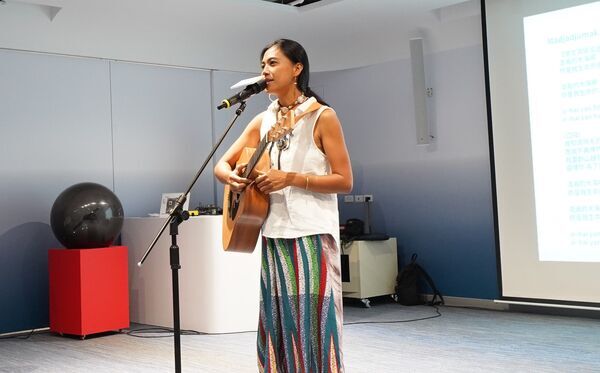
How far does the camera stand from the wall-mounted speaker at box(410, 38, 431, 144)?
627 centimetres

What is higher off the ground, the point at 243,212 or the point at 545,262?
the point at 243,212

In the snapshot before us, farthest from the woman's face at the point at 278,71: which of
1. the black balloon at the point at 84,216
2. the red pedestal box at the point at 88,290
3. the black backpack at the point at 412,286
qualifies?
the black backpack at the point at 412,286

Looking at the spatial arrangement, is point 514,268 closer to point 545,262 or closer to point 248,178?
point 545,262

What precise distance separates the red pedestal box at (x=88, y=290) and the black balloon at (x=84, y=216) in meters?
0.08

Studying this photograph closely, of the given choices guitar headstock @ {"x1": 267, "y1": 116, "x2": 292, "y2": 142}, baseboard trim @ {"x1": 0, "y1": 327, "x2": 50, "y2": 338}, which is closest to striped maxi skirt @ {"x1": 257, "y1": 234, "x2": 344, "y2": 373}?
guitar headstock @ {"x1": 267, "y1": 116, "x2": 292, "y2": 142}

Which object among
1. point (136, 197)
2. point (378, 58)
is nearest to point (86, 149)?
point (136, 197)

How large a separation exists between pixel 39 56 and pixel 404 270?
137 inches

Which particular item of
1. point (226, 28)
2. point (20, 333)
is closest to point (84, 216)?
point (20, 333)

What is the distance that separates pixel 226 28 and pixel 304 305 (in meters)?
4.51

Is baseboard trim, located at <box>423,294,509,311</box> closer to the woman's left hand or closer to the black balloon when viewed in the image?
the black balloon

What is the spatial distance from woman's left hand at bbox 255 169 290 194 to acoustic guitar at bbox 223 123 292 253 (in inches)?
3.0

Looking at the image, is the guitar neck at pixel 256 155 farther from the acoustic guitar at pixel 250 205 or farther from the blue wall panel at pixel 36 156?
the blue wall panel at pixel 36 156

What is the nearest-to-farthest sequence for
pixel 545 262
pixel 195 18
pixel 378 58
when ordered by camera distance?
pixel 545 262
pixel 195 18
pixel 378 58

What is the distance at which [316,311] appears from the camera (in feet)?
7.19
